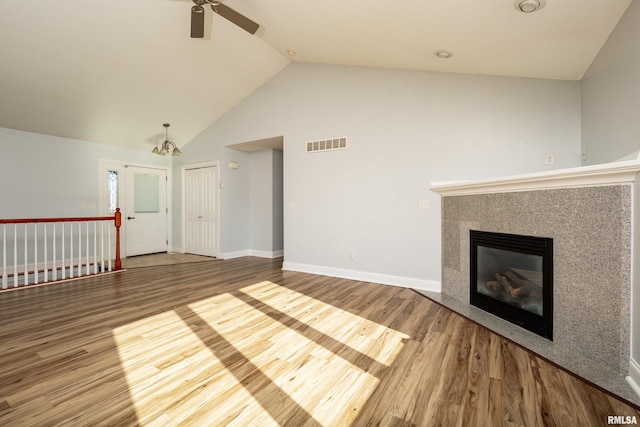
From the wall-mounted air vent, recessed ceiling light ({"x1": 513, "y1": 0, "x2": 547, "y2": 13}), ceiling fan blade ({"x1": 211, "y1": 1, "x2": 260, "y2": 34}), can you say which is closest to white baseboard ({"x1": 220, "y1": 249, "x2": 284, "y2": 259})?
the wall-mounted air vent

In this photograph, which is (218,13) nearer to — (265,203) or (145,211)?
(265,203)

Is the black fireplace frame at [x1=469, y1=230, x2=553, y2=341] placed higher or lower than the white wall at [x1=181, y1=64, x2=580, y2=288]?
lower

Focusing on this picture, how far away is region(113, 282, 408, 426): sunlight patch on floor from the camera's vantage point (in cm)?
166

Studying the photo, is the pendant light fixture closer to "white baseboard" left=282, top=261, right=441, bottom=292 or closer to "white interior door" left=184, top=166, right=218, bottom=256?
"white interior door" left=184, top=166, right=218, bottom=256

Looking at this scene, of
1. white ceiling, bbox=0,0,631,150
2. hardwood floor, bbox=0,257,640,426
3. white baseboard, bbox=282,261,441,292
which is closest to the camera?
hardwood floor, bbox=0,257,640,426

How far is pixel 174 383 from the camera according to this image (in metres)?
1.89

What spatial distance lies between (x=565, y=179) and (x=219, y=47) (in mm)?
4690

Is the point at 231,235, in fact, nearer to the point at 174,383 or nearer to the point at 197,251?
the point at 197,251

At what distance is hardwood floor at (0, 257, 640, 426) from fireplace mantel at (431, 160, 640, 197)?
1.31 m

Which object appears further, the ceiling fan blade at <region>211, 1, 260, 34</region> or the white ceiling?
the ceiling fan blade at <region>211, 1, 260, 34</region>

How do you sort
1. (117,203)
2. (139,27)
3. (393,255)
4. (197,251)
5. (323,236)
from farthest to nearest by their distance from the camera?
1. (197,251)
2. (117,203)
3. (323,236)
4. (393,255)
5. (139,27)

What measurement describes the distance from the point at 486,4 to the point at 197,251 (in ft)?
21.9

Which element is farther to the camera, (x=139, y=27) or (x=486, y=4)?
(x=139, y=27)

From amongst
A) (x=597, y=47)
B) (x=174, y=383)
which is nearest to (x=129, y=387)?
(x=174, y=383)
